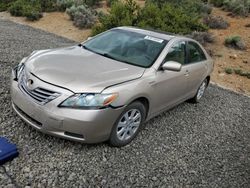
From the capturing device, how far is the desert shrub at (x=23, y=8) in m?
14.0

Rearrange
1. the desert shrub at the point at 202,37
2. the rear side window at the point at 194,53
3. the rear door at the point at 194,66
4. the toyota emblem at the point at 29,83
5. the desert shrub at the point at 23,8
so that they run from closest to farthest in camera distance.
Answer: the toyota emblem at the point at 29,83 < the rear door at the point at 194,66 < the rear side window at the point at 194,53 < the desert shrub at the point at 202,37 < the desert shrub at the point at 23,8

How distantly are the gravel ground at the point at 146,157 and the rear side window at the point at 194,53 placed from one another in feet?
3.30

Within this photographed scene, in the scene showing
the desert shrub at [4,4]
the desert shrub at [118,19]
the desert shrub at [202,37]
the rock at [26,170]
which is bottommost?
the desert shrub at [4,4]

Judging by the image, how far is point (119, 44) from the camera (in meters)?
5.33

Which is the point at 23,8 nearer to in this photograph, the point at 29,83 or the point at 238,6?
the point at 238,6

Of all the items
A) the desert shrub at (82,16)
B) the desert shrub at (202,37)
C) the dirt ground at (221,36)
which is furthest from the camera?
the desert shrub at (82,16)

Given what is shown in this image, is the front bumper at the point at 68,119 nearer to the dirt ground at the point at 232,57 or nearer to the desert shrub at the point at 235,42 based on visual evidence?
the dirt ground at the point at 232,57

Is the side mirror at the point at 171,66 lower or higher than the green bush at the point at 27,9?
higher

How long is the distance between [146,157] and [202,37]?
7.88 m

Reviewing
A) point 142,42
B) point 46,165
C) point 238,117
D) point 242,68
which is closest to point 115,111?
point 46,165

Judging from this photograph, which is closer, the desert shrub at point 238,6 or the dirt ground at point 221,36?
the dirt ground at point 221,36

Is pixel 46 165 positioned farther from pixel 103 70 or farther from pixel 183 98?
pixel 183 98

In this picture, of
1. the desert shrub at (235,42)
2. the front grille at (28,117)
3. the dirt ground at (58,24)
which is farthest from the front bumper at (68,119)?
the desert shrub at (235,42)

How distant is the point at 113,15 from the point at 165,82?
22.4ft
